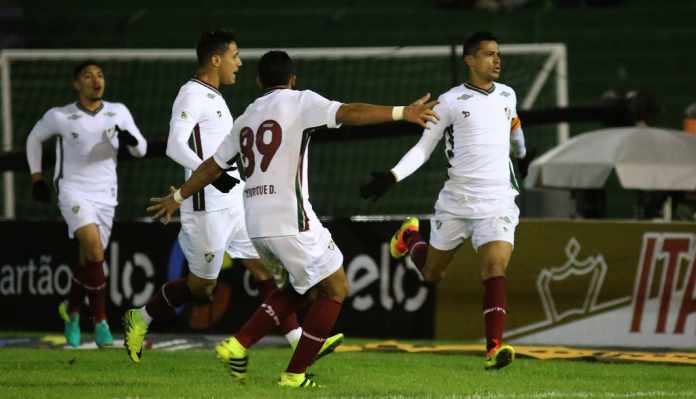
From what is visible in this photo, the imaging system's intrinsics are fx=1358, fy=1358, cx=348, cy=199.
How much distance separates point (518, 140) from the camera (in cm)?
1002

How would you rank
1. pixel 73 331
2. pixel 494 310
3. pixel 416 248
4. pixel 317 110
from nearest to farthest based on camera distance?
1. pixel 317 110
2. pixel 494 310
3. pixel 416 248
4. pixel 73 331

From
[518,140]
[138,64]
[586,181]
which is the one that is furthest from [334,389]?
[138,64]

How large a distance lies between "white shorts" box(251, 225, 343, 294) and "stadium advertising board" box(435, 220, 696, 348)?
4584 mm

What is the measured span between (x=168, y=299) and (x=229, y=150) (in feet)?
6.80

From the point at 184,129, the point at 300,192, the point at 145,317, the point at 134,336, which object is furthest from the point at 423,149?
the point at 134,336

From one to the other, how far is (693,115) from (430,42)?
6728 millimetres

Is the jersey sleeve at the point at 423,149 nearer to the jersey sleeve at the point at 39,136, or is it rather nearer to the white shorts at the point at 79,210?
the white shorts at the point at 79,210

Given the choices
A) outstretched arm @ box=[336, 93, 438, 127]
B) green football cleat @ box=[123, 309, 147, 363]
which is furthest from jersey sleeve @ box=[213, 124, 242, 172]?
green football cleat @ box=[123, 309, 147, 363]

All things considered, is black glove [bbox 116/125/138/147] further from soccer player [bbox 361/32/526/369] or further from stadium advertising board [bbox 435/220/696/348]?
stadium advertising board [bbox 435/220/696/348]

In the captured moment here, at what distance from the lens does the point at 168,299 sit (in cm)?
996

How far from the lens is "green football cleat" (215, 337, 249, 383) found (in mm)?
7973

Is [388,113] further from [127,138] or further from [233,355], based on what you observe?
[127,138]

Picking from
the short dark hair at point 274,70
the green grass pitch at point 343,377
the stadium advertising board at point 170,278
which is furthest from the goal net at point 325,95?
the short dark hair at point 274,70

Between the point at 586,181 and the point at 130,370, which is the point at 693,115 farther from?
the point at 130,370
